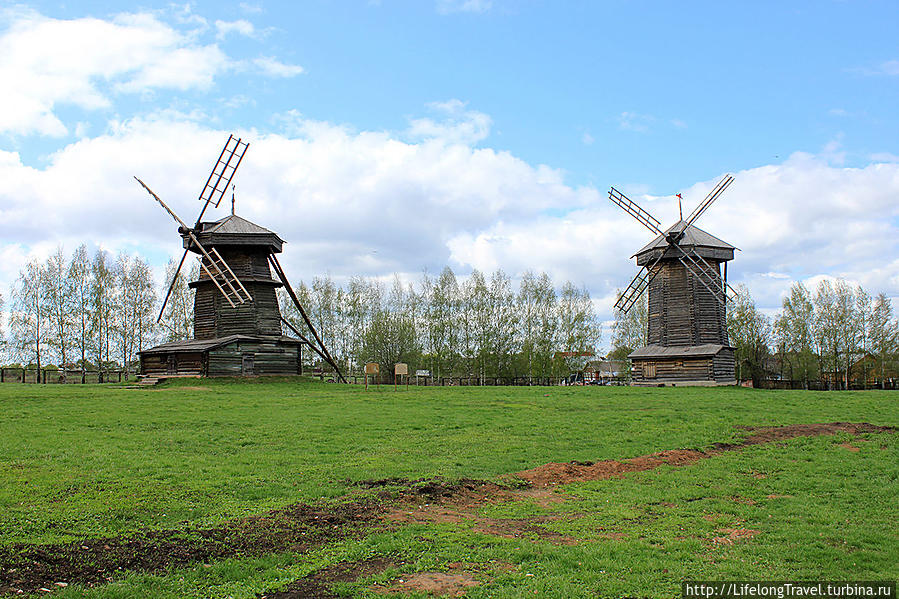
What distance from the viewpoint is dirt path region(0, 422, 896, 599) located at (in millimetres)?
7512

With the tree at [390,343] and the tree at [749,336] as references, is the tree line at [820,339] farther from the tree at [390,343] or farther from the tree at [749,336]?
the tree at [390,343]

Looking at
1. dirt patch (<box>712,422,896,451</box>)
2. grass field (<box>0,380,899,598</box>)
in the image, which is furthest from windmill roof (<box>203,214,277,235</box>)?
dirt patch (<box>712,422,896,451</box>)

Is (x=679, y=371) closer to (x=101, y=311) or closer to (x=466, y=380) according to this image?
(x=466, y=380)

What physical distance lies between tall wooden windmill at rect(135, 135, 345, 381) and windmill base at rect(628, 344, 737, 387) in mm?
29248

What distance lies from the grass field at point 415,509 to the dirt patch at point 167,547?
36 mm

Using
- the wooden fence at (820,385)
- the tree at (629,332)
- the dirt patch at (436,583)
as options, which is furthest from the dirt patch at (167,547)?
the tree at (629,332)

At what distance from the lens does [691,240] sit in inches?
2149

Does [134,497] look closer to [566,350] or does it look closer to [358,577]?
[358,577]

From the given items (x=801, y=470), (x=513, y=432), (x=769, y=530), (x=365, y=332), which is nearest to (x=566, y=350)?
(x=365, y=332)

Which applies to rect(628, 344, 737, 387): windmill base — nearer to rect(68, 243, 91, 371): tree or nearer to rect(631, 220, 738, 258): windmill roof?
rect(631, 220, 738, 258): windmill roof

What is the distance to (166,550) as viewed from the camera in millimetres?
8469

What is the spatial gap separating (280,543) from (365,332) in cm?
6615

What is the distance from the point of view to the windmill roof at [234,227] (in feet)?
150

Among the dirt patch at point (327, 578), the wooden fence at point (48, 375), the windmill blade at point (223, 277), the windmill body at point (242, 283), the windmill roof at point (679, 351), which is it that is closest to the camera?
the dirt patch at point (327, 578)
